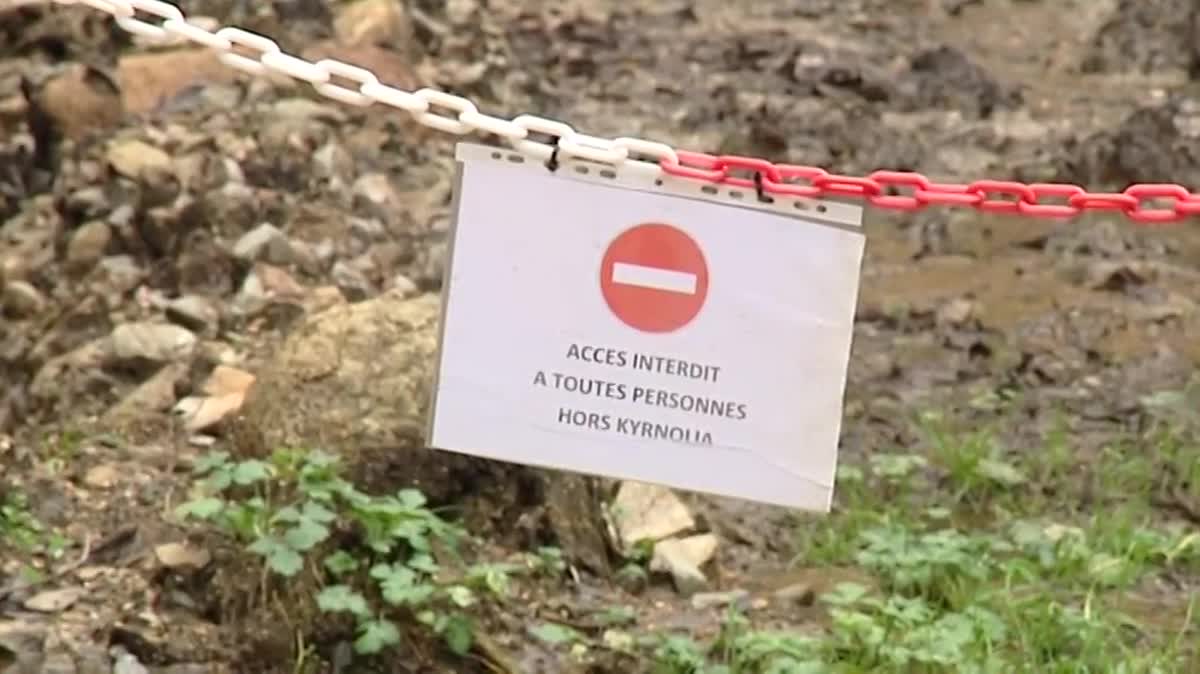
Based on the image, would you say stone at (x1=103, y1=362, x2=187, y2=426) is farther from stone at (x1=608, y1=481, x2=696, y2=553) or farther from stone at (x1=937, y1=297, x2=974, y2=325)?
stone at (x1=937, y1=297, x2=974, y2=325)

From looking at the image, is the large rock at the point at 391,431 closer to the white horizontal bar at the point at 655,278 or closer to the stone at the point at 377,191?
the white horizontal bar at the point at 655,278

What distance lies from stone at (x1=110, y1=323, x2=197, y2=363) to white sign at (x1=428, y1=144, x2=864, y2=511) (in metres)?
1.48

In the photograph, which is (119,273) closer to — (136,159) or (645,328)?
(136,159)

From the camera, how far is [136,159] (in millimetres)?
3480

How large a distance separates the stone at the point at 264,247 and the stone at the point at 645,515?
3.33 feet

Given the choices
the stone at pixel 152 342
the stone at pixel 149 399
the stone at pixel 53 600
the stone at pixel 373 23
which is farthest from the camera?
the stone at pixel 373 23

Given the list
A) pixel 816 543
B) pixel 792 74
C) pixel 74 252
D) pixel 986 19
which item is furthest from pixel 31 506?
pixel 986 19

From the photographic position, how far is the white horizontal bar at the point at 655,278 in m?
1.59

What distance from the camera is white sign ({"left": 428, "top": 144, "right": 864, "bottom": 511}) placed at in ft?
5.23

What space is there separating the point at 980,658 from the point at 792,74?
2847 millimetres

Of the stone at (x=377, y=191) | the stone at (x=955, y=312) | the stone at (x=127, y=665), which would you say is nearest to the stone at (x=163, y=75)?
the stone at (x=377, y=191)

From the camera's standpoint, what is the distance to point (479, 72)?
459cm

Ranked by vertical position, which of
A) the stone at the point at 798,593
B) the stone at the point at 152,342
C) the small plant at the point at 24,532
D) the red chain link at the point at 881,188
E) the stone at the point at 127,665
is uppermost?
the red chain link at the point at 881,188

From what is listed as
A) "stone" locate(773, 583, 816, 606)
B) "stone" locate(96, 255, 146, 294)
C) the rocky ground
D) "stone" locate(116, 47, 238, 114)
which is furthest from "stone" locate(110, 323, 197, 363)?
"stone" locate(773, 583, 816, 606)
